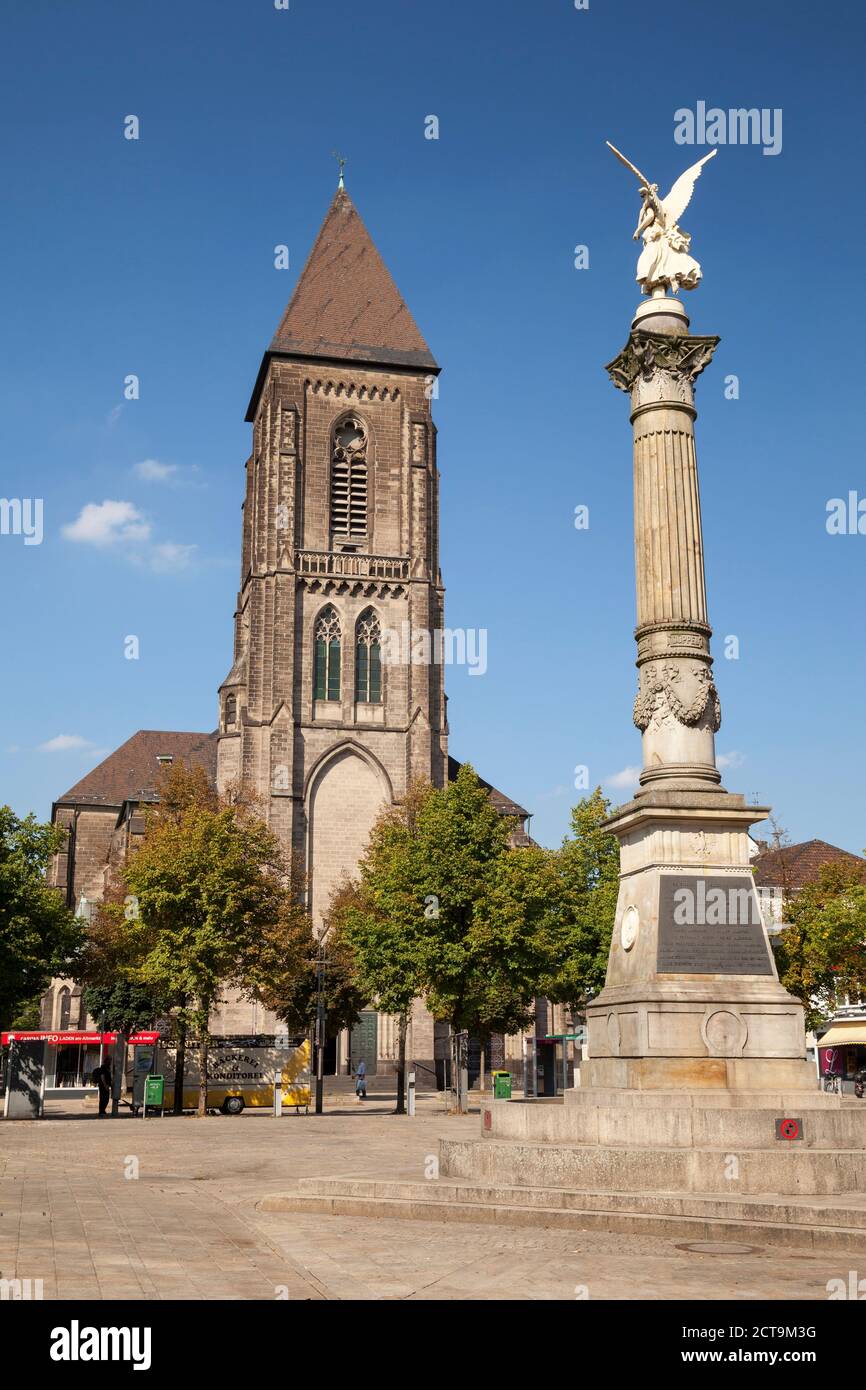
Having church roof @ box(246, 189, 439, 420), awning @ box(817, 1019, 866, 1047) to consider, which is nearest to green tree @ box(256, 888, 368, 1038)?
awning @ box(817, 1019, 866, 1047)

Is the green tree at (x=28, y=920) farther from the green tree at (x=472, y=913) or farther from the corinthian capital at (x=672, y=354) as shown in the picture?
the corinthian capital at (x=672, y=354)

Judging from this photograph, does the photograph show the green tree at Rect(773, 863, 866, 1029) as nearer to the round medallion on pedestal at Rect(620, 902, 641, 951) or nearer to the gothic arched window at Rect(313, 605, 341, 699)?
the round medallion on pedestal at Rect(620, 902, 641, 951)

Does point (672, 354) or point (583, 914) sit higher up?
point (672, 354)

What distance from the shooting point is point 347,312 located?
70.9 metres

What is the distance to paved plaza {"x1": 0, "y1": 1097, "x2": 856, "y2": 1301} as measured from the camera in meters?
7.92

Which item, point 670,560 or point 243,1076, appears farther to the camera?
point 243,1076

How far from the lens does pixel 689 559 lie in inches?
629

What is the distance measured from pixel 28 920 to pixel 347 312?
4366 cm

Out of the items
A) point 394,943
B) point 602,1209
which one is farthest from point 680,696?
point 394,943

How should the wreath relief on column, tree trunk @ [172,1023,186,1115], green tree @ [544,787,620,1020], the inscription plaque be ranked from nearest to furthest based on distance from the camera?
the inscription plaque < the wreath relief on column < tree trunk @ [172,1023,186,1115] < green tree @ [544,787,620,1020]

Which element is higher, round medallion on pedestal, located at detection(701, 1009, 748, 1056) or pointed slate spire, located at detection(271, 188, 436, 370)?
pointed slate spire, located at detection(271, 188, 436, 370)

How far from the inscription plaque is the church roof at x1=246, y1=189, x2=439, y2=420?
57196mm

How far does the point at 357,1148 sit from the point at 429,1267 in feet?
43.7

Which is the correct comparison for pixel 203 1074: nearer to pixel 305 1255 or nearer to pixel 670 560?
pixel 670 560
